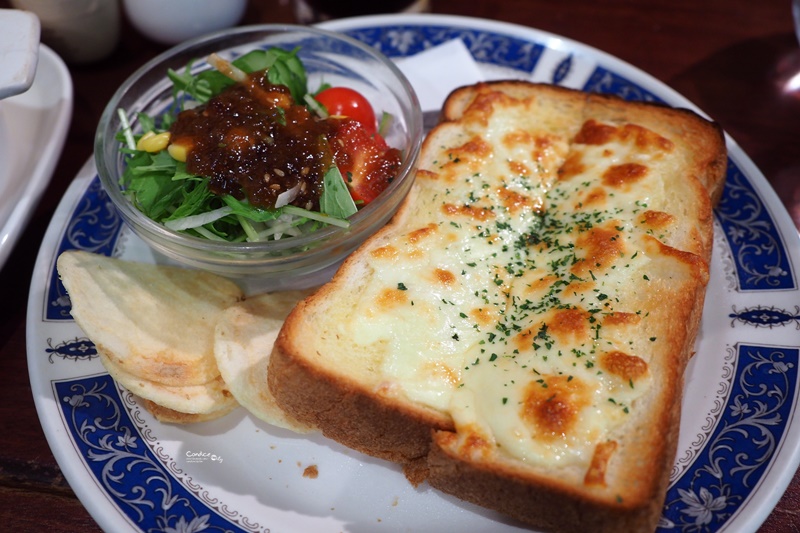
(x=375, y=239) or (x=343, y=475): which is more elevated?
(x=375, y=239)

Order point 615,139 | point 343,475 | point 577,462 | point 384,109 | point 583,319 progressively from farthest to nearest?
point 384,109 < point 615,139 < point 343,475 < point 583,319 < point 577,462

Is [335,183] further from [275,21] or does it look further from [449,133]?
[275,21]

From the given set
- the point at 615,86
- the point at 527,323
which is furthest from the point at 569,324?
the point at 615,86

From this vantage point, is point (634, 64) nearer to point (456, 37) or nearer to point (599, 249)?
point (456, 37)

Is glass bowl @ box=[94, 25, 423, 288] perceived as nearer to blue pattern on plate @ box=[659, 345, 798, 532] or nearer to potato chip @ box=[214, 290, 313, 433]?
potato chip @ box=[214, 290, 313, 433]

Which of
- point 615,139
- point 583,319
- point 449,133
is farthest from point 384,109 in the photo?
point 583,319

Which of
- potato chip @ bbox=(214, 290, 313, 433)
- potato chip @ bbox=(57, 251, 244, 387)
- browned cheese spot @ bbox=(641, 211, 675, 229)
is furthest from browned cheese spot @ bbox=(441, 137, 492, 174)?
potato chip @ bbox=(57, 251, 244, 387)

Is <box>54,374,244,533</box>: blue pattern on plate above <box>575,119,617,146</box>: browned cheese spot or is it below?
below
